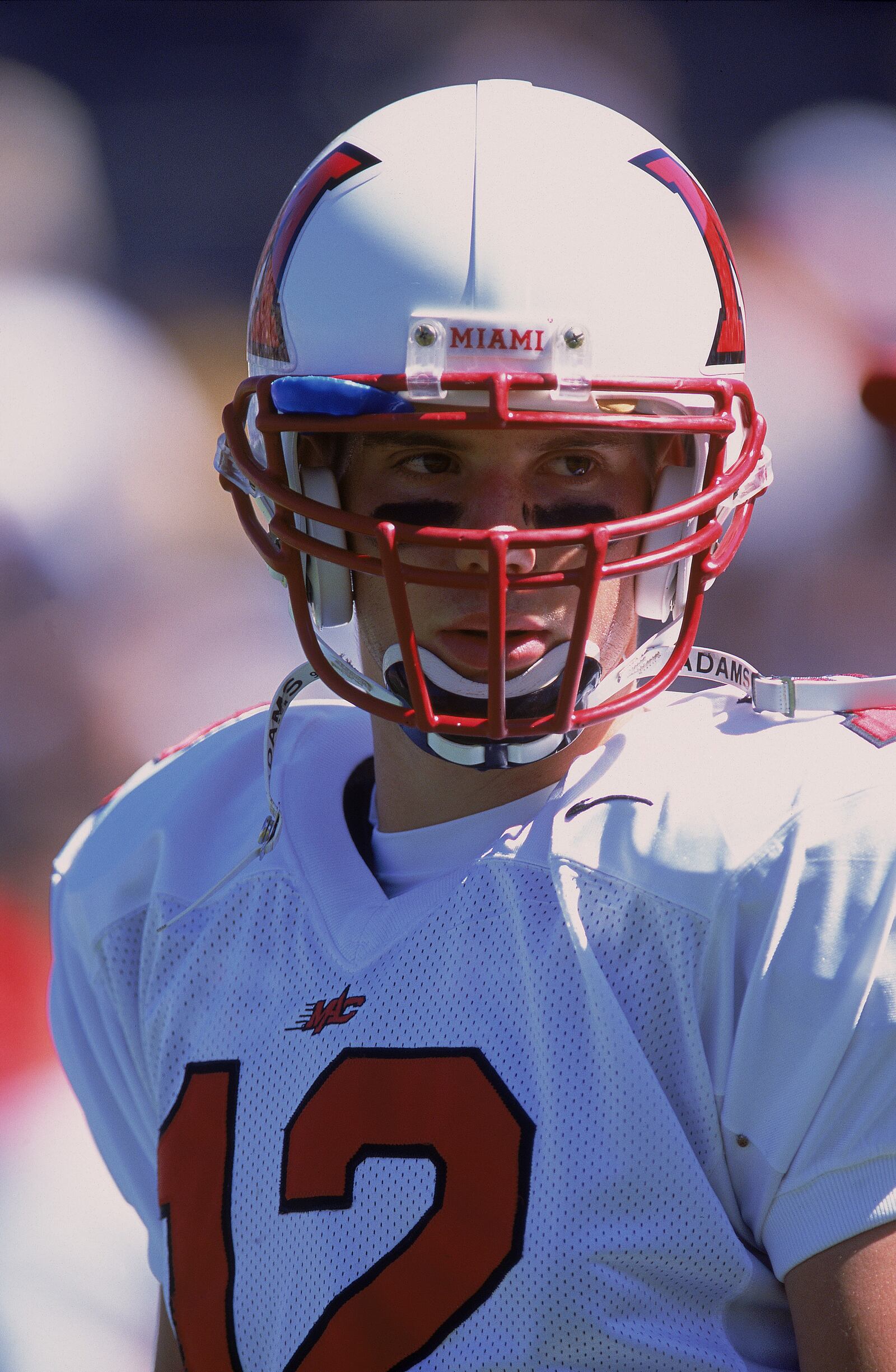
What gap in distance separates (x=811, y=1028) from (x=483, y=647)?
339mm

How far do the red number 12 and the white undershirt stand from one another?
0.14m

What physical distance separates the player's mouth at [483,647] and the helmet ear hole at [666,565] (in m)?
0.12

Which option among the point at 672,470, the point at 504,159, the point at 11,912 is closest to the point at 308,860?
the point at 672,470

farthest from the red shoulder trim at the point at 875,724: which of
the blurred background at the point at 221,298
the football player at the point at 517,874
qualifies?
the blurred background at the point at 221,298

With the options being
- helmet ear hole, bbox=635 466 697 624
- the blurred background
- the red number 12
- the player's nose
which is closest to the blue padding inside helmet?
the player's nose

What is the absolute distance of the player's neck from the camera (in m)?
0.94

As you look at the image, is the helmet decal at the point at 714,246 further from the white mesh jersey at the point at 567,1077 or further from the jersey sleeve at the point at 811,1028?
the jersey sleeve at the point at 811,1028

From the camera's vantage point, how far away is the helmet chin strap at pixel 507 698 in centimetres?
87

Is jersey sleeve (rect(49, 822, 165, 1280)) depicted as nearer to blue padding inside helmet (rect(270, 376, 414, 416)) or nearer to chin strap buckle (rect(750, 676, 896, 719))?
blue padding inside helmet (rect(270, 376, 414, 416))

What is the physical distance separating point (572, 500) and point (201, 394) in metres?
1.52

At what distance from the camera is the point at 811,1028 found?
0.72 metres

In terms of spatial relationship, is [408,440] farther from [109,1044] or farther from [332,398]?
[109,1044]

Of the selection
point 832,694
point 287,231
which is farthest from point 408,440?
point 832,694

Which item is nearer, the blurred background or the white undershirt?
the white undershirt
